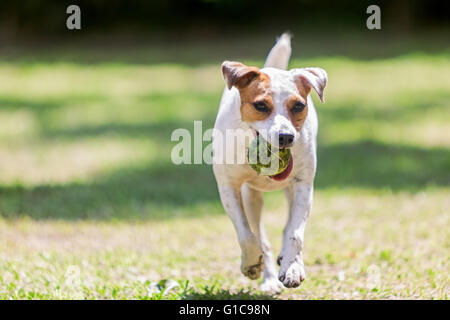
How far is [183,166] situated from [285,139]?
5.76 metres

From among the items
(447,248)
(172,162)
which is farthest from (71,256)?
(172,162)

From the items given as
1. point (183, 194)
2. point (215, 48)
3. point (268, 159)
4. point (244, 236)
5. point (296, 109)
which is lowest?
point (183, 194)

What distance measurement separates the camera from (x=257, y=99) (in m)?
4.20

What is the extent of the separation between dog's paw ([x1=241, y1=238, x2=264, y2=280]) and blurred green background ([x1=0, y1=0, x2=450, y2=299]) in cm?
26

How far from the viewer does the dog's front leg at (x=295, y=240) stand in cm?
431

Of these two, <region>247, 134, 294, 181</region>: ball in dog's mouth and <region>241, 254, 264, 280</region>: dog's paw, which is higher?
<region>247, 134, 294, 181</region>: ball in dog's mouth

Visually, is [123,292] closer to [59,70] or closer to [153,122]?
[153,122]

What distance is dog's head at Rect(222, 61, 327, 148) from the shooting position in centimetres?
409

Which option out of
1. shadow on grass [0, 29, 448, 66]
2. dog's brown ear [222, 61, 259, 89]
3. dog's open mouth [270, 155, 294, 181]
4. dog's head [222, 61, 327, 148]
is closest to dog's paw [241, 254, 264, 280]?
dog's open mouth [270, 155, 294, 181]

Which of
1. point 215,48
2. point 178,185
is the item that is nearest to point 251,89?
point 178,185

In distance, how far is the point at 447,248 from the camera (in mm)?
6098

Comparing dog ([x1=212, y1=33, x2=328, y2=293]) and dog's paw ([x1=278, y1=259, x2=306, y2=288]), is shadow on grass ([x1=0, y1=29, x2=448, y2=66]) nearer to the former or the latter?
dog ([x1=212, y1=33, x2=328, y2=293])

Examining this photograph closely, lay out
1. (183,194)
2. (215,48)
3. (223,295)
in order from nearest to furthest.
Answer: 1. (223,295)
2. (183,194)
3. (215,48)

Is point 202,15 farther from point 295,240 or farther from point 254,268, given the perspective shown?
point 295,240
